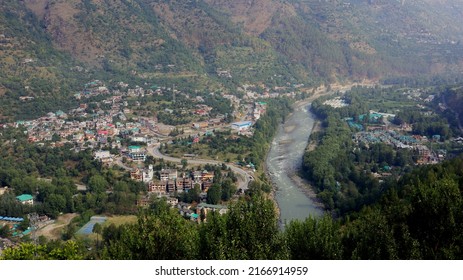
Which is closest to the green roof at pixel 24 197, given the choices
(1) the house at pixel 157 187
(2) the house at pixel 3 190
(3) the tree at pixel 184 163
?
(2) the house at pixel 3 190

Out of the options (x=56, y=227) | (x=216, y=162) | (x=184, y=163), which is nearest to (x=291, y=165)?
(x=216, y=162)

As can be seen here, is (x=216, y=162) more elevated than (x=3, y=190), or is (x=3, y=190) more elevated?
(x=3, y=190)

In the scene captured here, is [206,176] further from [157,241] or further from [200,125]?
[157,241]

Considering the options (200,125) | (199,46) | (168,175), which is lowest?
(200,125)

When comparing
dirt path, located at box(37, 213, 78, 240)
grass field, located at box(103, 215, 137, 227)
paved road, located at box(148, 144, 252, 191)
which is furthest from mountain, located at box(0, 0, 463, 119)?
grass field, located at box(103, 215, 137, 227)

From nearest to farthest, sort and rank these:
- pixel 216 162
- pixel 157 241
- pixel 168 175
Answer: pixel 157 241
pixel 168 175
pixel 216 162

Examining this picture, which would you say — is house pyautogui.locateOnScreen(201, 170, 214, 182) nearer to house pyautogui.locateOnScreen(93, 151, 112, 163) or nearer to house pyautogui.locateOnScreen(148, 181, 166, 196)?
house pyautogui.locateOnScreen(148, 181, 166, 196)

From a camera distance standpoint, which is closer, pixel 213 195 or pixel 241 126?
pixel 213 195

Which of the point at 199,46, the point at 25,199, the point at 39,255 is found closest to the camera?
the point at 39,255
